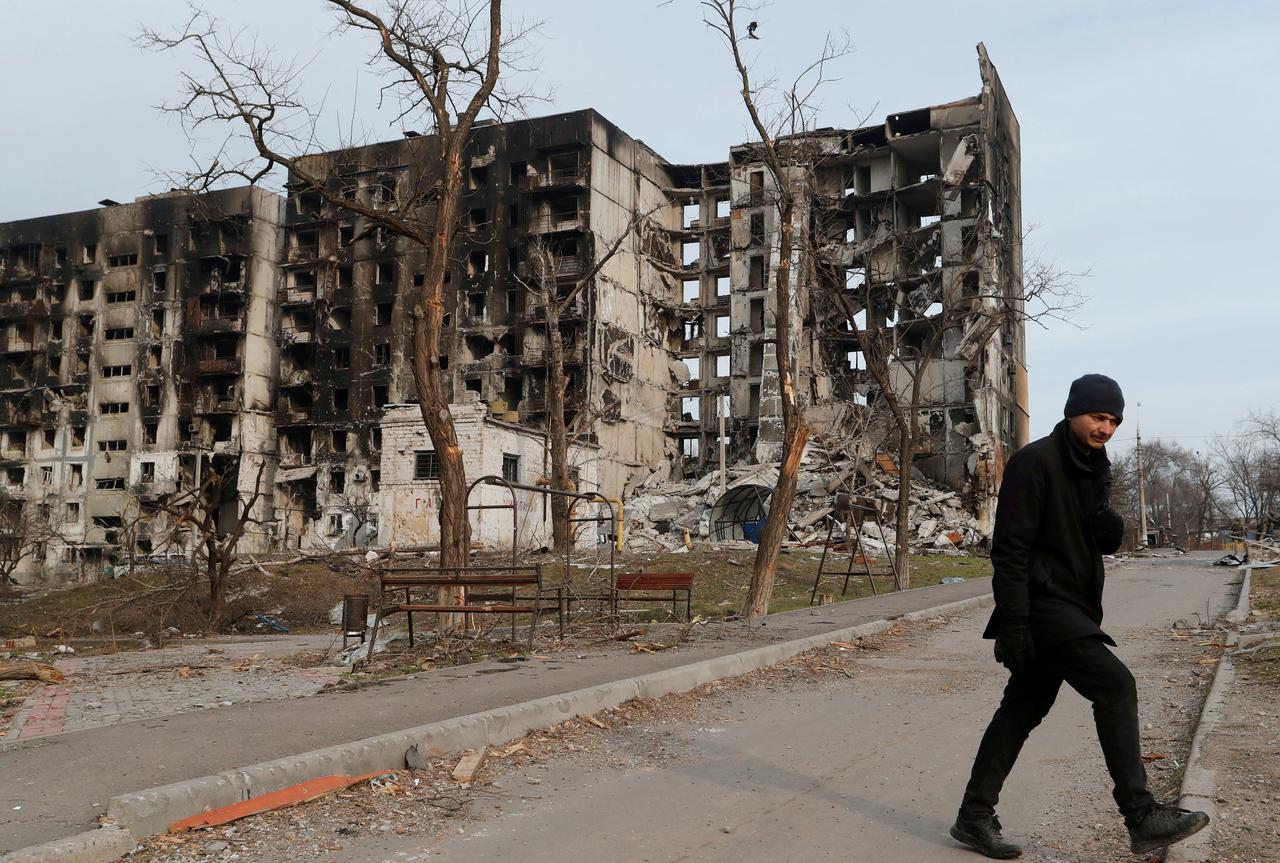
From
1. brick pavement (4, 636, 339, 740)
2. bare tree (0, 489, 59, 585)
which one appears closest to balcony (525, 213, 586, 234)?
bare tree (0, 489, 59, 585)

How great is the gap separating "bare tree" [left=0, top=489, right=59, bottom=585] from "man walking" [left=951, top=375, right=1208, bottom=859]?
43.6 m

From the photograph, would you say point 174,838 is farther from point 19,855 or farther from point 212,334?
point 212,334

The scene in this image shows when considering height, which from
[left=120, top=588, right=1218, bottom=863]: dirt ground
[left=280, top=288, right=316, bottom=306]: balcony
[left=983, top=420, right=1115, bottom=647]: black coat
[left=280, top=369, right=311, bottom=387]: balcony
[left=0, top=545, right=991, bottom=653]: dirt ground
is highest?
[left=280, top=288, right=316, bottom=306]: balcony

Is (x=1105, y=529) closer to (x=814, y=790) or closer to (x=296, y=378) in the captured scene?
(x=814, y=790)

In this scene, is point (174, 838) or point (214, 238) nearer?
point (174, 838)

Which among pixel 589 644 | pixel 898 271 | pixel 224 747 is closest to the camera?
pixel 224 747

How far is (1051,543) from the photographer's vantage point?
4.95 metres

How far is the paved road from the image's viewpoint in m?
5.16

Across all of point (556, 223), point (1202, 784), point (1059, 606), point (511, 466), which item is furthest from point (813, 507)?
point (1059, 606)

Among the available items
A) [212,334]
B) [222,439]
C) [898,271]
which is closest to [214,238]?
[212,334]

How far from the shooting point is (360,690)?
9703 millimetres

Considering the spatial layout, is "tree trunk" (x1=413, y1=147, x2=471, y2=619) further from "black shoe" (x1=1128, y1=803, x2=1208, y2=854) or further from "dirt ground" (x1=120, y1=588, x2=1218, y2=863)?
"black shoe" (x1=1128, y1=803, x2=1208, y2=854)

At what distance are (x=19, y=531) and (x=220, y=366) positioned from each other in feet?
65.4

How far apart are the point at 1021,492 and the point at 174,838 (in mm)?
4217
